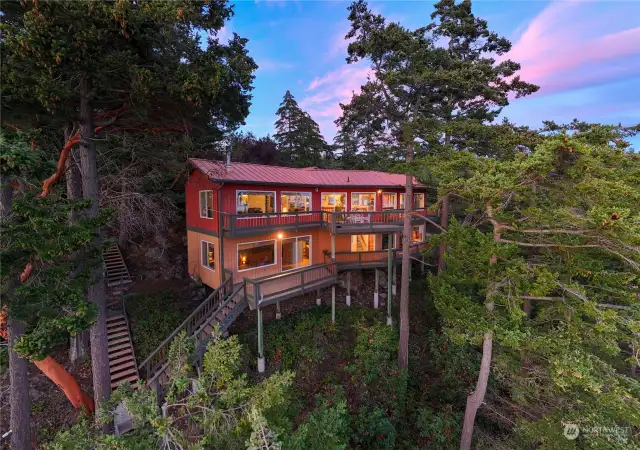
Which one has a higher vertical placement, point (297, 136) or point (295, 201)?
point (297, 136)

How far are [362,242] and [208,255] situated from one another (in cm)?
936

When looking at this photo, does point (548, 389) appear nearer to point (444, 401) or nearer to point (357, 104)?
point (444, 401)

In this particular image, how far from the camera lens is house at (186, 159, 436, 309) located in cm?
1058

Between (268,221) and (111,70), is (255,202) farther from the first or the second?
(111,70)

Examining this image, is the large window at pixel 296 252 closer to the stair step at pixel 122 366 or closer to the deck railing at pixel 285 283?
the deck railing at pixel 285 283

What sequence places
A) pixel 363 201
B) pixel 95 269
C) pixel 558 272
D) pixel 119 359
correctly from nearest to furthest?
pixel 95 269, pixel 558 272, pixel 119 359, pixel 363 201

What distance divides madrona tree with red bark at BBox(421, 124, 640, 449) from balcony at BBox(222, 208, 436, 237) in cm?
545

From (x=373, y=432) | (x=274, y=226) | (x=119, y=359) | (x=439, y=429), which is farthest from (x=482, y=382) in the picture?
(x=119, y=359)

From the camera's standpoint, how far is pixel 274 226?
1144 centimetres

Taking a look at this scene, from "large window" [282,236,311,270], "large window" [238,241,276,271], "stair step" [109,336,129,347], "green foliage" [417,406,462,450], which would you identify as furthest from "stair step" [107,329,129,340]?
"green foliage" [417,406,462,450]

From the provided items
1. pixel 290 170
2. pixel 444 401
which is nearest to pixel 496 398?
pixel 444 401

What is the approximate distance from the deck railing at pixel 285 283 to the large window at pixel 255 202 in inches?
142

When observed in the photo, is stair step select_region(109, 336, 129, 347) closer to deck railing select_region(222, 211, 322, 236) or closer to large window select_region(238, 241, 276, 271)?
large window select_region(238, 241, 276, 271)

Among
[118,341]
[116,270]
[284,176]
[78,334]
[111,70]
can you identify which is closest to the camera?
[111,70]
